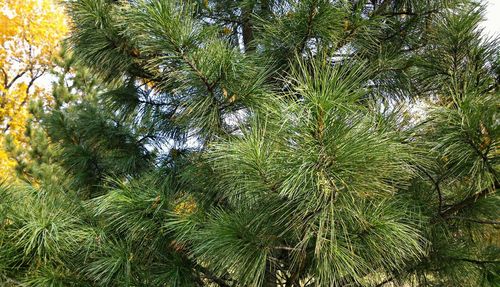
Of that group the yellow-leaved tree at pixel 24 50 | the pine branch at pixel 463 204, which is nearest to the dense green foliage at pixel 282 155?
the pine branch at pixel 463 204

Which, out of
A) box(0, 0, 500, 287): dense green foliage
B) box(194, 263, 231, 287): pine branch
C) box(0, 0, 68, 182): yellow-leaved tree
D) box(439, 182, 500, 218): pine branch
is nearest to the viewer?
box(0, 0, 500, 287): dense green foliage

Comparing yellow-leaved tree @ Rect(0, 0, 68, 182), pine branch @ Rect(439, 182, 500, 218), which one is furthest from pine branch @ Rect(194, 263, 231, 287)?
yellow-leaved tree @ Rect(0, 0, 68, 182)

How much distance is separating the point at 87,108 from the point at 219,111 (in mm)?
1094

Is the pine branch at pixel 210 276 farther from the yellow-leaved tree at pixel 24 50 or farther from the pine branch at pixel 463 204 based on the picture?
the yellow-leaved tree at pixel 24 50

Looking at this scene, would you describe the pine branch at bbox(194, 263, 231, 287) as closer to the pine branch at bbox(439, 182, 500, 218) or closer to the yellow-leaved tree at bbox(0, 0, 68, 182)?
the pine branch at bbox(439, 182, 500, 218)

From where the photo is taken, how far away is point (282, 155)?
1068 millimetres

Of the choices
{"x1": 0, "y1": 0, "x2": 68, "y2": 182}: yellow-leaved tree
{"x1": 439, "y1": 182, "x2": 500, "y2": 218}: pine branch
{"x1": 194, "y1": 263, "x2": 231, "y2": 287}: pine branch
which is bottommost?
{"x1": 194, "y1": 263, "x2": 231, "y2": 287}: pine branch

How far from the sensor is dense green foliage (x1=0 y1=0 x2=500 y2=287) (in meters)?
1.09

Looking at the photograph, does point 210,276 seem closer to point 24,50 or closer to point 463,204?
point 463,204

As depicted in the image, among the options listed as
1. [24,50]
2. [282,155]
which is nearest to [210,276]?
[282,155]

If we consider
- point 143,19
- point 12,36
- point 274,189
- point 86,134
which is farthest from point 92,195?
point 12,36

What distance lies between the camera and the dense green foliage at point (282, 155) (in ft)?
3.57

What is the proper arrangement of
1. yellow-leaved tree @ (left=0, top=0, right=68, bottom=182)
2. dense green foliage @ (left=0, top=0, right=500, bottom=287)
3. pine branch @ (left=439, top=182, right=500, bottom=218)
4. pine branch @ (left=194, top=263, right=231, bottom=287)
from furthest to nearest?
yellow-leaved tree @ (left=0, top=0, right=68, bottom=182), pine branch @ (left=194, top=263, right=231, bottom=287), pine branch @ (left=439, top=182, right=500, bottom=218), dense green foliage @ (left=0, top=0, right=500, bottom=287)

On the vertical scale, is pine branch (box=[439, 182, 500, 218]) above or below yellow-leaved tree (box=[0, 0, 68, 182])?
below
